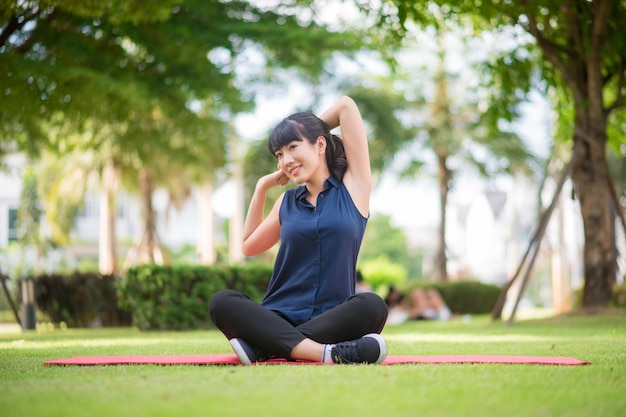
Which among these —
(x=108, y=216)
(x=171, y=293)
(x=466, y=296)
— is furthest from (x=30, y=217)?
(x=171, y=293)

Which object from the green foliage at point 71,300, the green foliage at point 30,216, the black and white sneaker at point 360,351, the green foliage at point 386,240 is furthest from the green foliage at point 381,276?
the green foliage at point 386,240

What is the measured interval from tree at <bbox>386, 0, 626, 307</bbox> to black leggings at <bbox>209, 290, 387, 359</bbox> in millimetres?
8797

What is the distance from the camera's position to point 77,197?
3050 cm

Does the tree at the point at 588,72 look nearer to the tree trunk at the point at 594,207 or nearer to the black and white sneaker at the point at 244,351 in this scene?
the tree trunk at the point at 594,207

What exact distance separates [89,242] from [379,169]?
1213 inches

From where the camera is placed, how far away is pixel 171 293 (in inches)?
524

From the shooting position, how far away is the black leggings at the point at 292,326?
18.2ft

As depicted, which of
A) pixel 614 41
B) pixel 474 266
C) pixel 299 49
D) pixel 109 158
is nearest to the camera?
pixel 614 41

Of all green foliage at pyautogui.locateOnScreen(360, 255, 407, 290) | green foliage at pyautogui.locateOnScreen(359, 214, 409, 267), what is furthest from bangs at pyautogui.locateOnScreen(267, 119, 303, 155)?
green foliage at pyautogui.locateOnScreen(359, 214, 409, 267)

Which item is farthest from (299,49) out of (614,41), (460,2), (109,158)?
(109,158)

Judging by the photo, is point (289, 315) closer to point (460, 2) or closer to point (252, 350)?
point (252, 350)

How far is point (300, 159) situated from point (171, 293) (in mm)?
7764

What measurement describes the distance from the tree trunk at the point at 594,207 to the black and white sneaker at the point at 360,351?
9188 millimetres

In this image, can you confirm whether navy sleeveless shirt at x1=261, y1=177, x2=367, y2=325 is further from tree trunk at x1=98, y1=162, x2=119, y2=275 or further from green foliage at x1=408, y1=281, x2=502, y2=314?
tree trunk at x1=98, y1=162, x2=119, y2=275
